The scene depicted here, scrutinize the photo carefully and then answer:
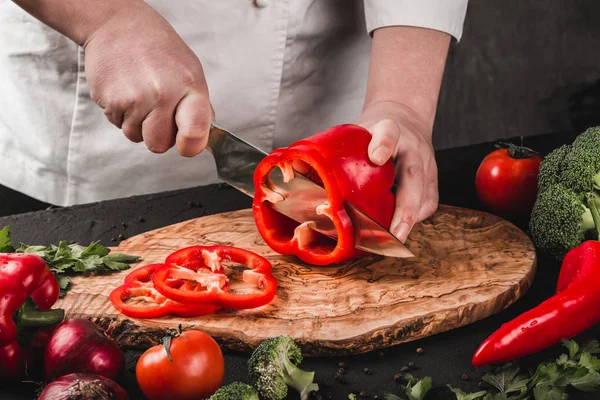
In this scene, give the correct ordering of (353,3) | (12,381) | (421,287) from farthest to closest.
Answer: (353,3) → (421,287) → (12,381)

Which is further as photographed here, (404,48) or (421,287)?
(404,48)

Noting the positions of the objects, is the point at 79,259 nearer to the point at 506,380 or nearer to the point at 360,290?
the point at 360,290

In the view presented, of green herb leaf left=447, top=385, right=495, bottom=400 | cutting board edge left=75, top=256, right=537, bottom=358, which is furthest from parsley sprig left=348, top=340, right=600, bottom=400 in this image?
cutting board edge left=75, top=256, right=537, bottom=358

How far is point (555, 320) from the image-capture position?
142cm

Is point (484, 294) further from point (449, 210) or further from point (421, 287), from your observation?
point (449, 210)

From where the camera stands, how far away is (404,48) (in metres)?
2.00

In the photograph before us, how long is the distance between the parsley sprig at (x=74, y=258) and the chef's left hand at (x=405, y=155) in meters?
0.63

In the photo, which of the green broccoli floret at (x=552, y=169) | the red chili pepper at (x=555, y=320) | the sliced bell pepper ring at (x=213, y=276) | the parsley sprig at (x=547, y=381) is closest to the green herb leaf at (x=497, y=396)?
the parsley sprig at (x=547, y=381)

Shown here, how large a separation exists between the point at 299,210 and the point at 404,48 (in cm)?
56

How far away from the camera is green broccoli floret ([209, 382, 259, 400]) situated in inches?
46.4

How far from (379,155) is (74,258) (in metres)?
0.73

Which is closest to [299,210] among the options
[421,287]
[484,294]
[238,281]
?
[238,281]

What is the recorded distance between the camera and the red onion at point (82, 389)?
1.12 m

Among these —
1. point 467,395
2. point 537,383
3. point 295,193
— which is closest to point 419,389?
point 467,395
